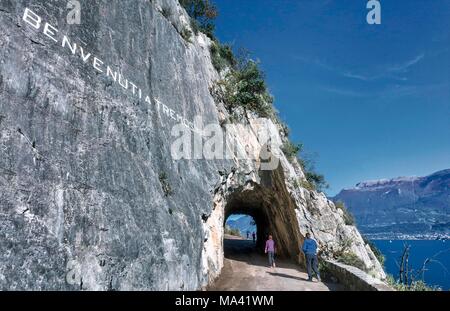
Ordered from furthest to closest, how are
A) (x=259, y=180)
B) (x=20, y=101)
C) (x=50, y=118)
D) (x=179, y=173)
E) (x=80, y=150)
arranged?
(x=259, y=180) < (x=179, y=173) < (x=80, y=150) < (x=50, y=118) < (x=20, y=101)

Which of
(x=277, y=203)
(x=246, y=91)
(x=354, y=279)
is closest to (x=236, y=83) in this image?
(x=246, y=91)

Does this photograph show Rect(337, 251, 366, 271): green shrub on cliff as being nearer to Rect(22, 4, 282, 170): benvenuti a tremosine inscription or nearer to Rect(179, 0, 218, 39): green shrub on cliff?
Rect(22, 4, 282, 170): benvenuti a tremosine inscription

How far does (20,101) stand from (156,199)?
4.66m

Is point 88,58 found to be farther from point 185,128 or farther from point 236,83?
point 236,83

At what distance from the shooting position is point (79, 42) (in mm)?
8969

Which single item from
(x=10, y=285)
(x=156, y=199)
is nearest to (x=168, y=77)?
(x=156, y=199)

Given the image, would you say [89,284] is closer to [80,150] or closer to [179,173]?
[80,150]

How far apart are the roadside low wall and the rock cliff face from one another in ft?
17.5

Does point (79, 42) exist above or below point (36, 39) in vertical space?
above

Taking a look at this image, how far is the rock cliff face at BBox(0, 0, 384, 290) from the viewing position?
6.38m

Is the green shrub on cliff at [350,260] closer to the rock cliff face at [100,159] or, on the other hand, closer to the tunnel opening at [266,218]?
the tunnel opening at [266,218]

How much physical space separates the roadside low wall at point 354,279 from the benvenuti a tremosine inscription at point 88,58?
911cm

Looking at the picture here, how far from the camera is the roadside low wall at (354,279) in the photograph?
31.7 ft

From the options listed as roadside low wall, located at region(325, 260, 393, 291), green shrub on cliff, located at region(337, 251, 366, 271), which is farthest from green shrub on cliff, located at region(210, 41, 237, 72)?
roadside low wall, located at region(325, 260, 393, 291)
